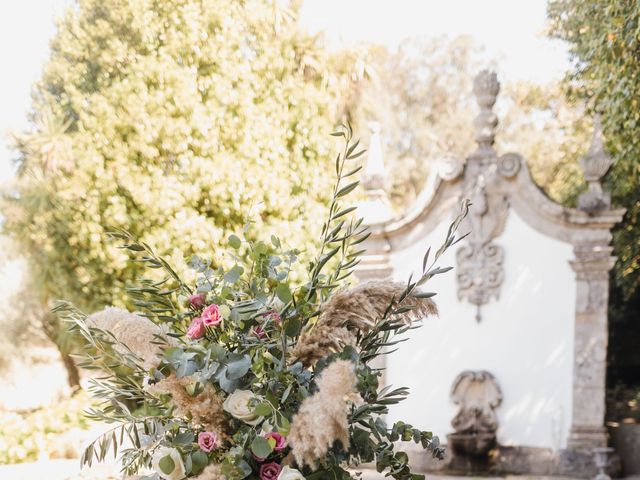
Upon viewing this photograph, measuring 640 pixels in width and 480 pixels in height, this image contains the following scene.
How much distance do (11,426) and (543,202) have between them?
6.78m

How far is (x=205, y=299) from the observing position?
2.15 metres

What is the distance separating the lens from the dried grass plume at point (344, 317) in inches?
75.5

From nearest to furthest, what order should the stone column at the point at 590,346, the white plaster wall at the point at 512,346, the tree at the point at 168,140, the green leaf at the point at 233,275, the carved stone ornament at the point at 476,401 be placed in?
the green leaf at the point at 233,275 < the stone column at the point at 590,346 < the white plaster wall at the point at 512,346 < the carved stone ornament at the point at 476,401 < the tree at the point at 168,140

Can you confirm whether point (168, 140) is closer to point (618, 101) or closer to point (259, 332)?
point (618, 101)

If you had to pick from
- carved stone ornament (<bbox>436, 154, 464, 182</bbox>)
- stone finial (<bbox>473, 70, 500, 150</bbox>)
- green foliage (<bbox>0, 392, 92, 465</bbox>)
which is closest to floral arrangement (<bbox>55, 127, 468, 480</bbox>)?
green foliage (<bbox>0, 392, 92, 465</bbox>)

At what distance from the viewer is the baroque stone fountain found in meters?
9.15

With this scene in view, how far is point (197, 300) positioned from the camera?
214cm

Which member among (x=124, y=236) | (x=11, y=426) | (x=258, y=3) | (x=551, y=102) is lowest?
(x=11, y=426)

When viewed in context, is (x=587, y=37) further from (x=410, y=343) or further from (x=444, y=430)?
(x=444, y=430)

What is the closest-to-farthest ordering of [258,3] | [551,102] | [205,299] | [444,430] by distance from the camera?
[205,299]
[444,430]
[258,3]
[551,102]

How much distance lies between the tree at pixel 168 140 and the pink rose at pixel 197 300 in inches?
317

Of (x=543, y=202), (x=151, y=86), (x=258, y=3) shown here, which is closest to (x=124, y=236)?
(x=543, y=202)

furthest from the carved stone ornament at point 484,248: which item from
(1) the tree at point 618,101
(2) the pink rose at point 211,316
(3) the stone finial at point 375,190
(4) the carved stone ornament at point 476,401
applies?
(2) the pink rose at point 211,316

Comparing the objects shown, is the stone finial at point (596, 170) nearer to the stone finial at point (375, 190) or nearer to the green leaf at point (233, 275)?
the stone finial at point (375, 190)
